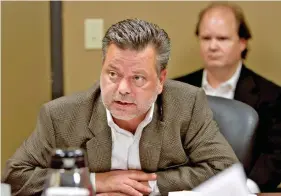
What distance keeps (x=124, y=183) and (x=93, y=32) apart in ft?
4.86

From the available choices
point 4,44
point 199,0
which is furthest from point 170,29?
point 4,44

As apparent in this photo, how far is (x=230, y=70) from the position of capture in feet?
9.12

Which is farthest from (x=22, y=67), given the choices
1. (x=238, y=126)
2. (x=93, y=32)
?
(x=238, y=126)

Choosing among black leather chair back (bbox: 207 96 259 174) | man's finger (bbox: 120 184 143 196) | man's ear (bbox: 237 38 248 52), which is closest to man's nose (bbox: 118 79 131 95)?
man's finger (bbox: 120 184 143 196)

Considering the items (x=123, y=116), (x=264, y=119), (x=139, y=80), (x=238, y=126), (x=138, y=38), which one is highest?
(x=138, y=38)

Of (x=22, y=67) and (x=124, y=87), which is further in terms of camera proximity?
(x=22, y=67)

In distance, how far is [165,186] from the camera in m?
1.67

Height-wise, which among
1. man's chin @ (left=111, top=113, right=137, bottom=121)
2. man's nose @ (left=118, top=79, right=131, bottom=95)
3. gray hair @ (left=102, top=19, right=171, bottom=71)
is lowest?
man's chin @ (left=111, top=113, right=137, bottom=121)

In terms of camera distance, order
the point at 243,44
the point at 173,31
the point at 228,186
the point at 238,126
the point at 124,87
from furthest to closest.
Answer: the point at 173,31, the point at 243,44, the point at 238,126, the point at 124,87, the point at 228,186

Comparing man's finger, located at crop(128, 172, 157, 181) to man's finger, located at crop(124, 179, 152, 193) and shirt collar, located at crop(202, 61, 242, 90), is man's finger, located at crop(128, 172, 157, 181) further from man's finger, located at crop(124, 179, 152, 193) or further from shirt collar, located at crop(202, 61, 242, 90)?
shirt collar, located at crop(202, 61, 242, 90)

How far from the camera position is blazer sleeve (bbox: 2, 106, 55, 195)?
1.64 m

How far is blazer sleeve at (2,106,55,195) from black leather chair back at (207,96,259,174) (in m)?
0.62

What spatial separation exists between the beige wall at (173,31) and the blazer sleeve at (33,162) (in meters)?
1.24

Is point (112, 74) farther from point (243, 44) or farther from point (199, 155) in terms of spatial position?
point (243, 44)
